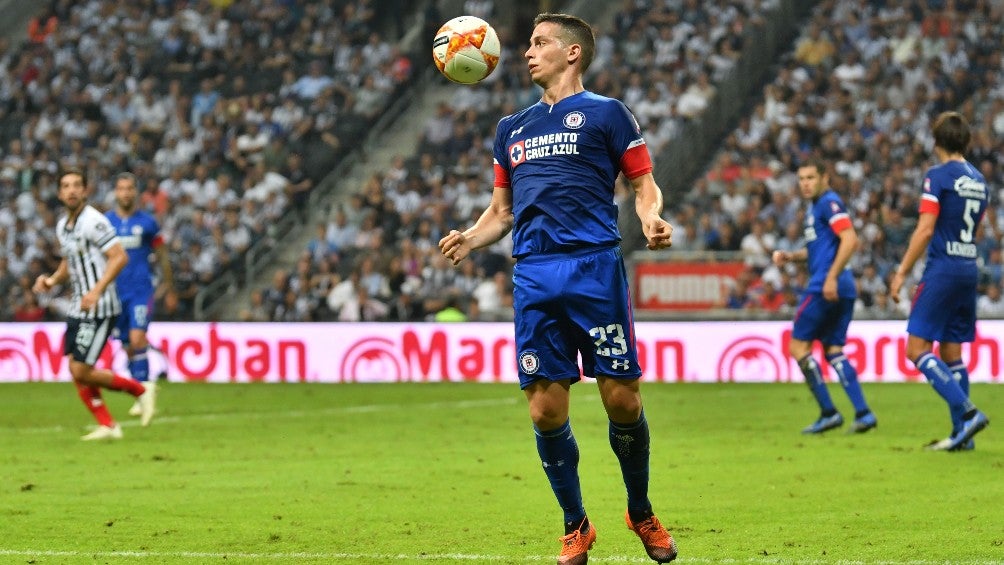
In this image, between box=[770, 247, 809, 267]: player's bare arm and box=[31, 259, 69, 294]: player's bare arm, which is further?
box=[31, 259, 69, 294]: player's bare arm

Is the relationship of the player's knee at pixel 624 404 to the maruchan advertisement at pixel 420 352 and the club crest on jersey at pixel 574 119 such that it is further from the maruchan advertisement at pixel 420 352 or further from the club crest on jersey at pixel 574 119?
the maruchan advertisement at pixel 420 352

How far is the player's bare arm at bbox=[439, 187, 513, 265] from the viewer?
6.90 metres

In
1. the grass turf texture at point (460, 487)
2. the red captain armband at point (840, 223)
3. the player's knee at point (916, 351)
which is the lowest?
the grass turf texture at point (460, 487)

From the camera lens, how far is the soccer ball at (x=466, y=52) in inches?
297

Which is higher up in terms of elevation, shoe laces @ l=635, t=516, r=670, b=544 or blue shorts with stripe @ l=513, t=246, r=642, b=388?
blue shorts with stripe @ l=513, t=246, r=642, b=388

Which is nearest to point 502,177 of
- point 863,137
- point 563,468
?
point 563,468

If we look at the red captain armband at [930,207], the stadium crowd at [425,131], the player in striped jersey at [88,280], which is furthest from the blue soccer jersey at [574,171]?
the stadium crowd at [425,131]

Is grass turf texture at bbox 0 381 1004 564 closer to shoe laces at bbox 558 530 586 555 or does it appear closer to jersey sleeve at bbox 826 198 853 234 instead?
shoe laces at bbox 558 530 586 555

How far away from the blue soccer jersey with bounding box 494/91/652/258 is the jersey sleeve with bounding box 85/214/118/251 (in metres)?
7.02

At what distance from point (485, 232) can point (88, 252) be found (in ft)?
23.0

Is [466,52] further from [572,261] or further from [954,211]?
[954,211]

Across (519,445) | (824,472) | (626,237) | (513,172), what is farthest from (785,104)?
(513,172)

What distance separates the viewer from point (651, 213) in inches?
263

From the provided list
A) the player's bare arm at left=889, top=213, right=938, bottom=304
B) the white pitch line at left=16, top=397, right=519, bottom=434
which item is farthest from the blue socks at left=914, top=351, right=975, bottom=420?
the white pitch line at left=16, top=397, right=519, bottom=434
